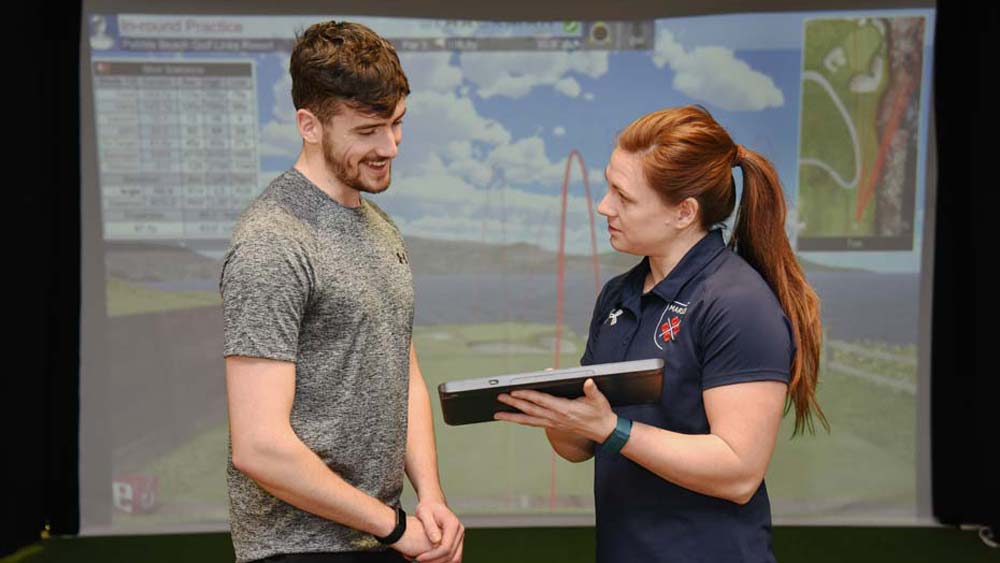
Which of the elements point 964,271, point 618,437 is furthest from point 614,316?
point 964,271

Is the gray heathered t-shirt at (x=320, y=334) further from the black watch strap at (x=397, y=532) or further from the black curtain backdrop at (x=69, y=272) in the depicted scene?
the black curtain backdrop at (x=69, y=272)

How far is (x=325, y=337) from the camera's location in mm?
1257

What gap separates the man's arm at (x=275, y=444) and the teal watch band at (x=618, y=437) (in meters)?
0.40

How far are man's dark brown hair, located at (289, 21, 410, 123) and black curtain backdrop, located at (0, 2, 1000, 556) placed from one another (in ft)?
7.88

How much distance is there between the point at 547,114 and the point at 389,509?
8.19ft

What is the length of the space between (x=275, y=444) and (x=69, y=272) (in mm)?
2723

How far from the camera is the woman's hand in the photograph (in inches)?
51.4

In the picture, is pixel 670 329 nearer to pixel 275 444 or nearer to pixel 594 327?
pixel 594 327

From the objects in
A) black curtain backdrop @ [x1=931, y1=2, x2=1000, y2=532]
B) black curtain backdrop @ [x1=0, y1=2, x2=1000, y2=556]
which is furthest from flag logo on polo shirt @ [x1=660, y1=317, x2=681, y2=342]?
black curtain backdrop @ [x1=931, y1=2, x2=1000, y2=532]

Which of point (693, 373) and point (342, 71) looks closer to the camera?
point (342, 71)

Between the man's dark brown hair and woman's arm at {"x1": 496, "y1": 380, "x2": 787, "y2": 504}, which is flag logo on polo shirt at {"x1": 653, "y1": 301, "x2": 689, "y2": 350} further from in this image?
the man's dark brown hair

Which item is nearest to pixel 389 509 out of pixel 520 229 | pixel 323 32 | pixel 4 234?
pixel 323 32

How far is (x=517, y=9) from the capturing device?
349 centimetres

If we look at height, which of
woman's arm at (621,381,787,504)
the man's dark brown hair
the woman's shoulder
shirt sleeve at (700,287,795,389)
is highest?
the man's dark brown hair
